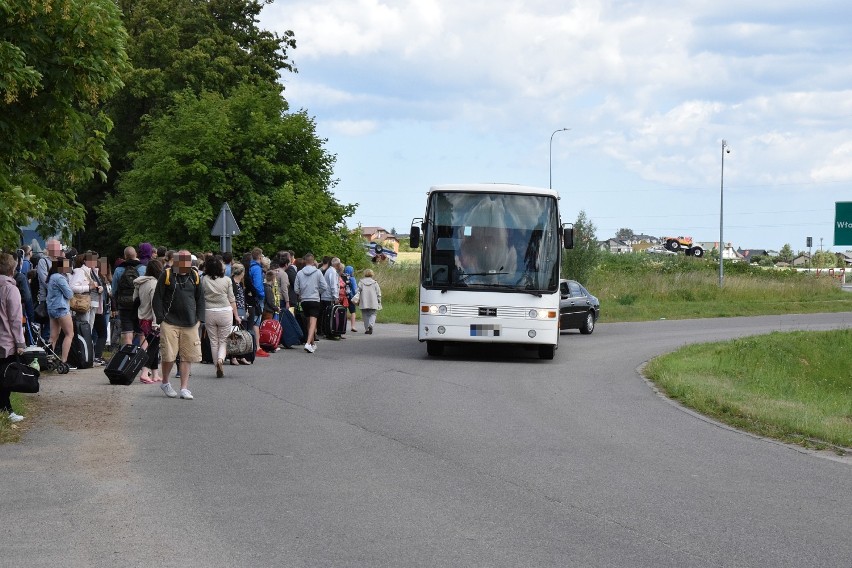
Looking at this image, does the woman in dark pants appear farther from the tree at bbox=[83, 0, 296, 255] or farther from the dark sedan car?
the tree at bbox=[83, 0, 296, 255]

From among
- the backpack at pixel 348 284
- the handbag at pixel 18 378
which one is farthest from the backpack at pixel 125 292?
the backpack at pixel 348 284

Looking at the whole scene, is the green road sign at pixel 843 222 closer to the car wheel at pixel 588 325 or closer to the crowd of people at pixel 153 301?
the car wheel at pixel 588 325

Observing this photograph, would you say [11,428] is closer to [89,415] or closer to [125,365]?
[89,415]

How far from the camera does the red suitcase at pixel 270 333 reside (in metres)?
21.2

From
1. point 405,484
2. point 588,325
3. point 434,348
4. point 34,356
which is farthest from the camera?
point 588,325

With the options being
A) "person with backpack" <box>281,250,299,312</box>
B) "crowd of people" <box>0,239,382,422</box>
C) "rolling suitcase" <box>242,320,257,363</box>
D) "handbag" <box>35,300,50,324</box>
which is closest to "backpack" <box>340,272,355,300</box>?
"person with backpack" <box>281,250,299,312</box>

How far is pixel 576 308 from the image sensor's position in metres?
30.7

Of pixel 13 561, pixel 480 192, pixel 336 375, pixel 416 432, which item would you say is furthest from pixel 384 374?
pixel 13 561

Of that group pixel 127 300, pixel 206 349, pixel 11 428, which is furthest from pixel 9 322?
pixel 206 349

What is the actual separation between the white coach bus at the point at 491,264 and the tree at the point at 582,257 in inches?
965

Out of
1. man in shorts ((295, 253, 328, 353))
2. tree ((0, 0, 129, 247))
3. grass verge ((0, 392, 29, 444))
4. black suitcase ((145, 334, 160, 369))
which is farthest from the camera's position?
man in shorts ((295, 253, 328, 353))

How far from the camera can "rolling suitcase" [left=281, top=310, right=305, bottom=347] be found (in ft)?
74.8

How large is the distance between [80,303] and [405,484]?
9386mm

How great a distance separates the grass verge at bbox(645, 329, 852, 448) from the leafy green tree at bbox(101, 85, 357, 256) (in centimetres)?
1715
